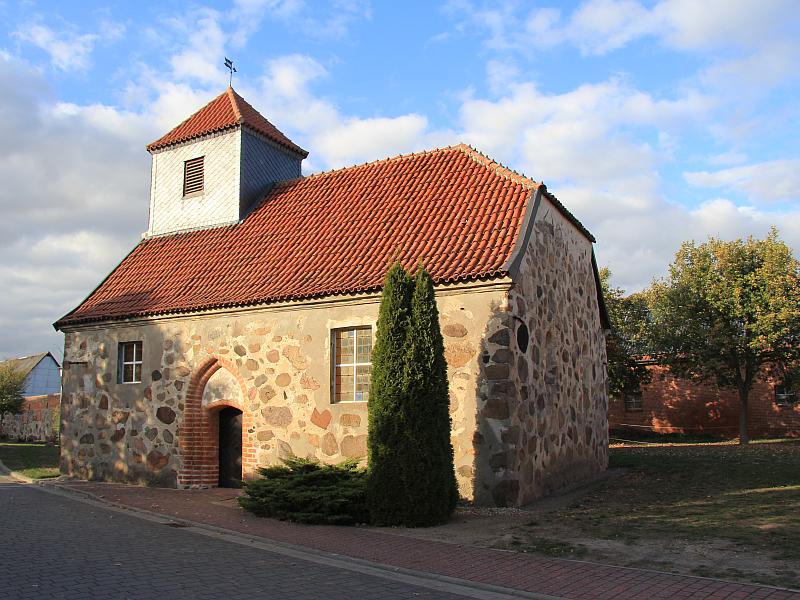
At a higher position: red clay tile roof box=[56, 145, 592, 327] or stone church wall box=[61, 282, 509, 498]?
red clay tile roof box=[56, 145, 592, 327]

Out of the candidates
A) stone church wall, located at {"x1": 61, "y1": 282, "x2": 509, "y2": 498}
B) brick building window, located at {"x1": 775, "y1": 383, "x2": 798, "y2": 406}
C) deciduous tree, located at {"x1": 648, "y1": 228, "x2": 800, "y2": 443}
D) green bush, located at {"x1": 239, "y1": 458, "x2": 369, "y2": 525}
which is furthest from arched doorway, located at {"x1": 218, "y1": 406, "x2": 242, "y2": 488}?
brick building window, located at {"x1": 775, "y1": 383, "x2": 798, "y2": 406}

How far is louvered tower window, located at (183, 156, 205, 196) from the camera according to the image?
65.0 feet

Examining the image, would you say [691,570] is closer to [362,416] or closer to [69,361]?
[362,416]

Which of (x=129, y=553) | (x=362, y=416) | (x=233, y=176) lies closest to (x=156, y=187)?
(x=233, y=176)

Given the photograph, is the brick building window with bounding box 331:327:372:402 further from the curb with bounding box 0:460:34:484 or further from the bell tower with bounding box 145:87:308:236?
the curb with bounding box 0:460:34:484

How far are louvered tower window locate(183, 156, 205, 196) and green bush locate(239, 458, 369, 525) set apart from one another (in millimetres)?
10665

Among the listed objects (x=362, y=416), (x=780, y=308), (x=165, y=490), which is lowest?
(x=165, y=490)

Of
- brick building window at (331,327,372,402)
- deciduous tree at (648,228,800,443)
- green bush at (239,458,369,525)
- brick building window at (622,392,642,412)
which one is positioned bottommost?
green bush at (239,458,369,525)

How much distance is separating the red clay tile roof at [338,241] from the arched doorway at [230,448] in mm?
2636

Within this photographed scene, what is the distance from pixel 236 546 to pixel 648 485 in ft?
29.8

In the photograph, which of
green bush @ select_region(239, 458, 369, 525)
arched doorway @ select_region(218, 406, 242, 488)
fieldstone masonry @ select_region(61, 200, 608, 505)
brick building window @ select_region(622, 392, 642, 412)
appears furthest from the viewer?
brick building window @ select_region(622, 392, 642, 412)

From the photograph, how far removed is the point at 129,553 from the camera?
27.6 feet

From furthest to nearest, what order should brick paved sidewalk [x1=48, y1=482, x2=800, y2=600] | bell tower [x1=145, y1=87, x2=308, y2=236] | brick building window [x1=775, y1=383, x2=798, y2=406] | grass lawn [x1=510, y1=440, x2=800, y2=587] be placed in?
brick building window [x1=775, y1=383, x2=798, y2=406] → bell tower [x1=145, y1=87, x2=308, y2=236] → grass lawn [x1=510, y1=440, x2=800, y2=587] → brick paved sidewalk [x1=48, y1=482, x2=800, y2=600]

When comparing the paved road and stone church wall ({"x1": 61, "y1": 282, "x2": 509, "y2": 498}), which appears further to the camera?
stone church wall ({"x1": 61, "y1": 282, "x2": 509, "y2": 498})
